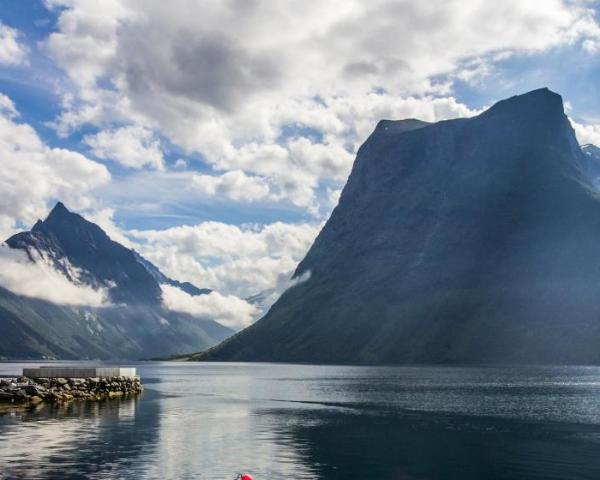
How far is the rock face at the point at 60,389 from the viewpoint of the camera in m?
102

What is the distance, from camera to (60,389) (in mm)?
112500

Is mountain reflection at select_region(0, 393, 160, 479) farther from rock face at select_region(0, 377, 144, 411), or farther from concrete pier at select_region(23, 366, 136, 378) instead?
concrete pier at select_region(23, 366, 136, 378)

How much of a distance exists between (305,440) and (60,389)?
6032 centimetres

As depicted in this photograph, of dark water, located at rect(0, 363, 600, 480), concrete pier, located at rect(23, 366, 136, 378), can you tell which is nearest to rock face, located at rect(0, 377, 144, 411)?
concrete pier, located at rect(23, 366, 136, 378)

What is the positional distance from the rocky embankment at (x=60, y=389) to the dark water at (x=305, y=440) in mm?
6050

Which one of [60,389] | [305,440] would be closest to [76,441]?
[305,440]

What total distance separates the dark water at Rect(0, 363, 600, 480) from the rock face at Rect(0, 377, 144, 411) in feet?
19.7

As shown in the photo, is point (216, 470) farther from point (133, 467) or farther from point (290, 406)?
point (290, 406)

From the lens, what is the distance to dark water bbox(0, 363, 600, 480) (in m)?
50.1

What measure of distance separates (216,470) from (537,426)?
47.1m

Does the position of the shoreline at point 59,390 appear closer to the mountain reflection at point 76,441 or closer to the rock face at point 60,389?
the rock face at point 60,389

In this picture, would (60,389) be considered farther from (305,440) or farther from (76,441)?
(305,440)

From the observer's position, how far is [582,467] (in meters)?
53.0

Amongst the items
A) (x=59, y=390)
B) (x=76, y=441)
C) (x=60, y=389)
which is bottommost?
(x=76, y=441)
